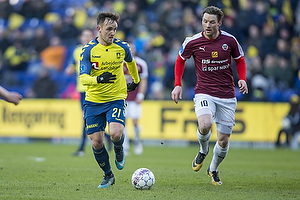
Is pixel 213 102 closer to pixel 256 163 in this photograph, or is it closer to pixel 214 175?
pixel 214 175

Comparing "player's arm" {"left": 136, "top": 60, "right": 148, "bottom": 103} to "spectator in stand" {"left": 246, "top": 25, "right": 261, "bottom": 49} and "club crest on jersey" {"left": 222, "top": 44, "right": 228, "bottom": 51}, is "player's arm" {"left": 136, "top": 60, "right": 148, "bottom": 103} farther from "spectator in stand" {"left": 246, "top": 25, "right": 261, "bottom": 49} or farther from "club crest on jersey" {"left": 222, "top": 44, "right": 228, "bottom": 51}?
"spectator in stand" {"left": 246, "top": 25, "right": 261, "bottom": 49}

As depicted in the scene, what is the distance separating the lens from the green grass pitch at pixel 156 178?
6332 mm

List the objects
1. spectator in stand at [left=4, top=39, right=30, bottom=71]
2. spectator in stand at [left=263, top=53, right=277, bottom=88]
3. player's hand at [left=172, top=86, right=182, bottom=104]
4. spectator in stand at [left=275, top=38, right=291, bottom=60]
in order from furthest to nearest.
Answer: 1. spectator in stand at [left=4, top=39, right=30, bottom=71]
2. spectator in stand at [left=275, top=38, right=291, bottom=60]
3. spectator in stand at [left=263, top=53, right=277, bottom=88]
4. player's hand at [left=172, top=86, right=182, bottom=104]

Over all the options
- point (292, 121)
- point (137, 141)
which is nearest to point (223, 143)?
point (137, 141)

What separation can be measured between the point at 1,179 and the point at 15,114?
10.2m

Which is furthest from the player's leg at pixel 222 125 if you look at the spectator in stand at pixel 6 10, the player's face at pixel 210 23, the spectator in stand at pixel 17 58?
the spectator in stand at pixel 6 10

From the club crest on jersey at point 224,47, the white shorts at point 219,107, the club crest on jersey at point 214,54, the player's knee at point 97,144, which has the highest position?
the club crest on jersey at point 224,47

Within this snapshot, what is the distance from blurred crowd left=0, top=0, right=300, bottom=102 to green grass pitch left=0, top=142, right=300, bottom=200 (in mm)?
5452

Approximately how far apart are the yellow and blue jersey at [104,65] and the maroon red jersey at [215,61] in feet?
3.57

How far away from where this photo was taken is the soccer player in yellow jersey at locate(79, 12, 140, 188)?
7.06 metres

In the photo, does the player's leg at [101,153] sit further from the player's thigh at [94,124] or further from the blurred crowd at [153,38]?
the blurred crowd at [153,38]

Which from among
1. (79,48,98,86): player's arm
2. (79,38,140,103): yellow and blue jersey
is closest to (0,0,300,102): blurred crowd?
(79,38,140,103): yellow and blue jersey

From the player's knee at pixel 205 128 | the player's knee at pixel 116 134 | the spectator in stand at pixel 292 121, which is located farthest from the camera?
the spectator in stand at pixel 292 121

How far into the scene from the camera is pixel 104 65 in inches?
281
